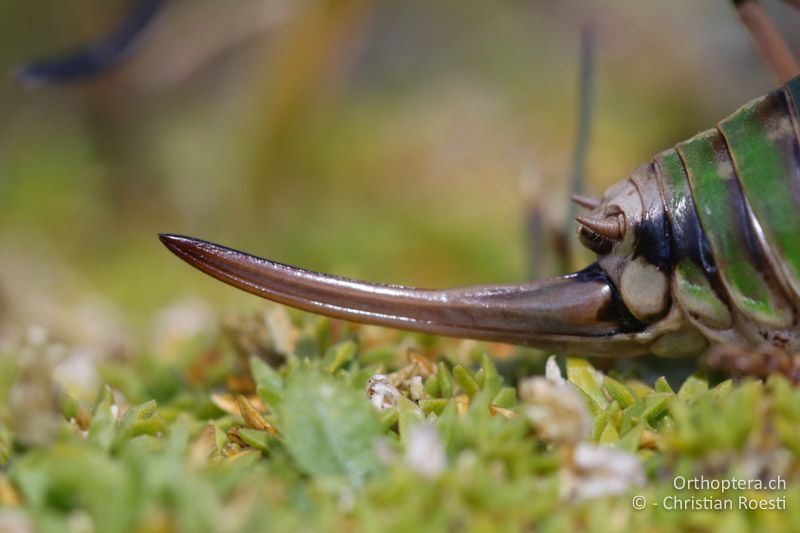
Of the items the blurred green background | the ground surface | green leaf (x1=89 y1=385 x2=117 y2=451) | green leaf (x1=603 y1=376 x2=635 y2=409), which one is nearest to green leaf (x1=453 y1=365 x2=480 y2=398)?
the ground surface

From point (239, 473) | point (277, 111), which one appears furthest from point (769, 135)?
point (277, 111)

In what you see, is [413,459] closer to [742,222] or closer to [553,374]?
[553,374]

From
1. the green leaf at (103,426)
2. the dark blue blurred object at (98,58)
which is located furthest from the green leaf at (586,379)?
the dark blue blurred object at (98,58)

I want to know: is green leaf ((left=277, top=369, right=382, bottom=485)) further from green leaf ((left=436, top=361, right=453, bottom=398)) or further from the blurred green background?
the blurred green background

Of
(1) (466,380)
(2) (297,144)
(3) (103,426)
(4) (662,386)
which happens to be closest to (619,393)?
(4) (662,386)

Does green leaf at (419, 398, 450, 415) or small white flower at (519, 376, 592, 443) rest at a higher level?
small white flower at (519, 376, 592, 443)

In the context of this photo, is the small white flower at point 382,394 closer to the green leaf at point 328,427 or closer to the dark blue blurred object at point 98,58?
the green leaf at point 328,427
